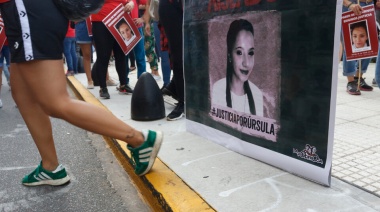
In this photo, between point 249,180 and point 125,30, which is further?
point 125,30

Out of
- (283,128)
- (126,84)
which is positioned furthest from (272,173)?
(126,84)

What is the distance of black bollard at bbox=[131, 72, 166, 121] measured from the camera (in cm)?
399

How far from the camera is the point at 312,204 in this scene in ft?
6.59

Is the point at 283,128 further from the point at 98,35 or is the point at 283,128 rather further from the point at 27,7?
the point at 98,35

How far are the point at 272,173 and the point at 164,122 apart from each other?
1730 millimetres

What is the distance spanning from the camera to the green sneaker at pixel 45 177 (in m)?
2.63

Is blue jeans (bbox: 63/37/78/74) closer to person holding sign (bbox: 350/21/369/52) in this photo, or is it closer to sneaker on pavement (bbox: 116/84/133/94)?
sneaker on pavement (bbox: 116/84/133/94)

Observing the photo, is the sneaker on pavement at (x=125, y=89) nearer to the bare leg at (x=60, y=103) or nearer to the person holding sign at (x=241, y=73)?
the person holding sign at (x=241, y=73)

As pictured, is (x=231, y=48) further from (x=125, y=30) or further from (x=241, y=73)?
(x=125, y=30)

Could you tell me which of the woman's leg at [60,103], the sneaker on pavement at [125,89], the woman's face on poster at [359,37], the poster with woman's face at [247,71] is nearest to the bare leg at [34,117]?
the woman's leg at [60,103]

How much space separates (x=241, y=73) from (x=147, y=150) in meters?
0.85

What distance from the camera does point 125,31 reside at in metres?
5.05

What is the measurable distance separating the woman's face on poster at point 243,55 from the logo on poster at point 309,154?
25.8 inches

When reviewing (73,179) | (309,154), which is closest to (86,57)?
(73,179)
